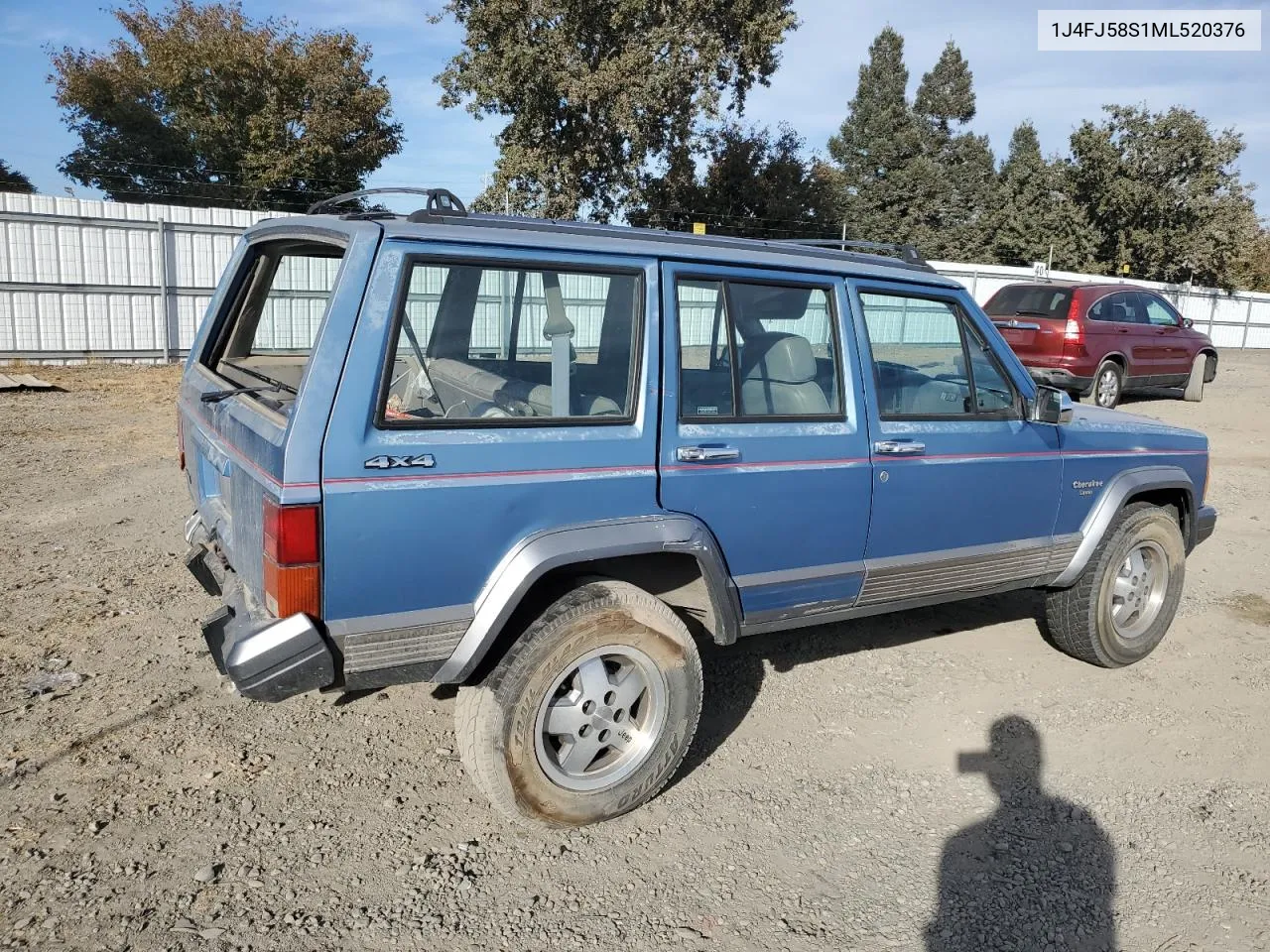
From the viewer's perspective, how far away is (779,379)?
11.8 ft

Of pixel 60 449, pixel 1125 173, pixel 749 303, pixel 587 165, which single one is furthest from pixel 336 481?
pixel 1125 173

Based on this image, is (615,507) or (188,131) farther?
(188,131)

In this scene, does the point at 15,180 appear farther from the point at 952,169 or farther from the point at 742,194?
the point at 952,169

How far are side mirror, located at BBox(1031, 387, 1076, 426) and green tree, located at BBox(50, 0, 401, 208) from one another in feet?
80.2

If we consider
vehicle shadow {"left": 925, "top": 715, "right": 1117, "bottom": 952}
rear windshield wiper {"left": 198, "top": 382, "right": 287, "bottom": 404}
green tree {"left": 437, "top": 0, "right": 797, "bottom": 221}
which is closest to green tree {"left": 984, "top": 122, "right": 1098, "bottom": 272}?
green tree {"left": 437, "top": 0, "right": 797, "bottom": 221}

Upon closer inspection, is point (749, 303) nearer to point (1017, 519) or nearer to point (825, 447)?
point (825, 447)

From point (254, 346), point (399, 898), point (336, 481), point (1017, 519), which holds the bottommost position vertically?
point (399, 898)

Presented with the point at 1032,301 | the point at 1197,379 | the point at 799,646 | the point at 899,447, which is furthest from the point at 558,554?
the point at 1197,379

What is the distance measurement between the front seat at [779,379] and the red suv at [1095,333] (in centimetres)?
984

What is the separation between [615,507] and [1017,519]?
6.78 feet

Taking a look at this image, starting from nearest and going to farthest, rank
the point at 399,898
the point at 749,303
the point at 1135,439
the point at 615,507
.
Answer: the point at 399,898 → the point at 615,507 → the point at 749,303 → the point at 1135,439

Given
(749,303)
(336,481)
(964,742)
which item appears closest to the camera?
(336,481)

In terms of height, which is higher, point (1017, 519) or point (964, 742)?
point (1017, 519)

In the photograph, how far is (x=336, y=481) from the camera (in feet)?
8.64
